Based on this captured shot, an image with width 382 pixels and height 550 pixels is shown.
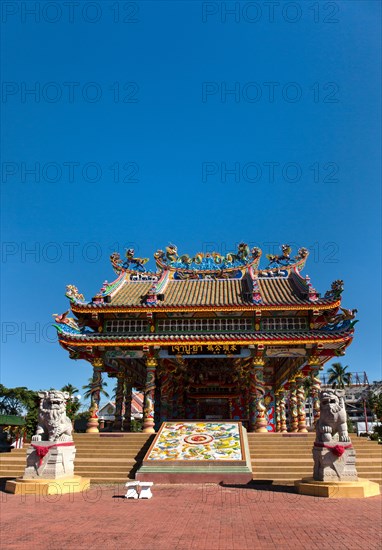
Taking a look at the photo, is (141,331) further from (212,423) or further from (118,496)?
(118,496)

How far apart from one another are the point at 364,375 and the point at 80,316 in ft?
207

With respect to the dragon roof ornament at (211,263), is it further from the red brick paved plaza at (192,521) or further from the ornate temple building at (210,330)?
the red brick paved plaza at (192,521)

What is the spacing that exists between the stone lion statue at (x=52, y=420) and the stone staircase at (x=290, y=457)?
6.44 metres

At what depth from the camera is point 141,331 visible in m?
21.4

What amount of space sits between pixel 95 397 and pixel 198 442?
22.8 ft

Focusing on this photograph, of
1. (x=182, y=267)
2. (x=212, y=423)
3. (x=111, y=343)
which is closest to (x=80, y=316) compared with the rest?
(x=111, y=343)

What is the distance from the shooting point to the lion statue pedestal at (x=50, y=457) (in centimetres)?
1087

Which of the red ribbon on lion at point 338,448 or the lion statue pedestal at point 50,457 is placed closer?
the red ribbon on lion at point 338,448

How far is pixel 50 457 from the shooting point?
11242 millimetres

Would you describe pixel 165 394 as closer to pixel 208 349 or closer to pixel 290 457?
pixel 208 349

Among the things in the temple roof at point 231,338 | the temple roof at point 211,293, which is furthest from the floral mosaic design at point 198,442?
the temple roof at point 211,293

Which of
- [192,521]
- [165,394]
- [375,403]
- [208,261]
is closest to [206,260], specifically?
[208,261]

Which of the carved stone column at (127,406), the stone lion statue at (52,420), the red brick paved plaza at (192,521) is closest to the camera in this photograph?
the red brick paved plaza at (192,521)

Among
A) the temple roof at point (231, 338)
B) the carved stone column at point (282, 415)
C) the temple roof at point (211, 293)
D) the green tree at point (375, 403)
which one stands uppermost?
the temple roof at point (211, 293)
